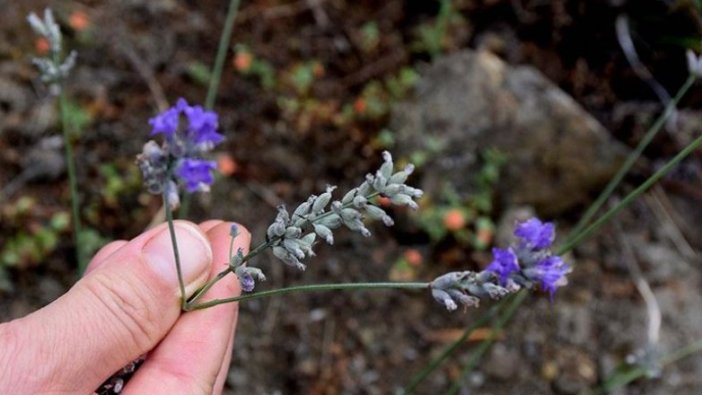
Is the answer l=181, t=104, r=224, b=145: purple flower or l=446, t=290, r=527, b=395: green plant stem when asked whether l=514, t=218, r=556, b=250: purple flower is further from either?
l=446, t=290, r=527, b=395: green plant stem

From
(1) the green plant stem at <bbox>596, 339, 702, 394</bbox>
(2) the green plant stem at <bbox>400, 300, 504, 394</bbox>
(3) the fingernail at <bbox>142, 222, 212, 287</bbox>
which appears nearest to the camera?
(3) the fingernail at <bbox>142, 222, 212, 287</bbox>

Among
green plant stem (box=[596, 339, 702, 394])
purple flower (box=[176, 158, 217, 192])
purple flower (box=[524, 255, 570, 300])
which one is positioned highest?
purple flower (box=[176, 158, 217, 192])

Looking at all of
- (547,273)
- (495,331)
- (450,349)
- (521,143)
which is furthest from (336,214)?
(521,143)

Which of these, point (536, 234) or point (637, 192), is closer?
point (536, 234)

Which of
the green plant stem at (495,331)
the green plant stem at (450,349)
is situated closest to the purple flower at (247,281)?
the green plant stem at (450,349)

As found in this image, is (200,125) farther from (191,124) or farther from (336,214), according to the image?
(336,214)

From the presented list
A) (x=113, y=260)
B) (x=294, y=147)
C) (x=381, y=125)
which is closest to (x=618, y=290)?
(x=381, y=125)

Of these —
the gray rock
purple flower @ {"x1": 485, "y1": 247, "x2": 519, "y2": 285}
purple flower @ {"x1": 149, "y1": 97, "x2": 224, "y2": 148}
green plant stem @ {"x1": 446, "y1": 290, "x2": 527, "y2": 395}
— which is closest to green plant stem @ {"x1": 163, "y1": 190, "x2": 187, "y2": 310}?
purple flower @ {"x1": 149, "y1": 97, "x2": 224, "y2": 148}
